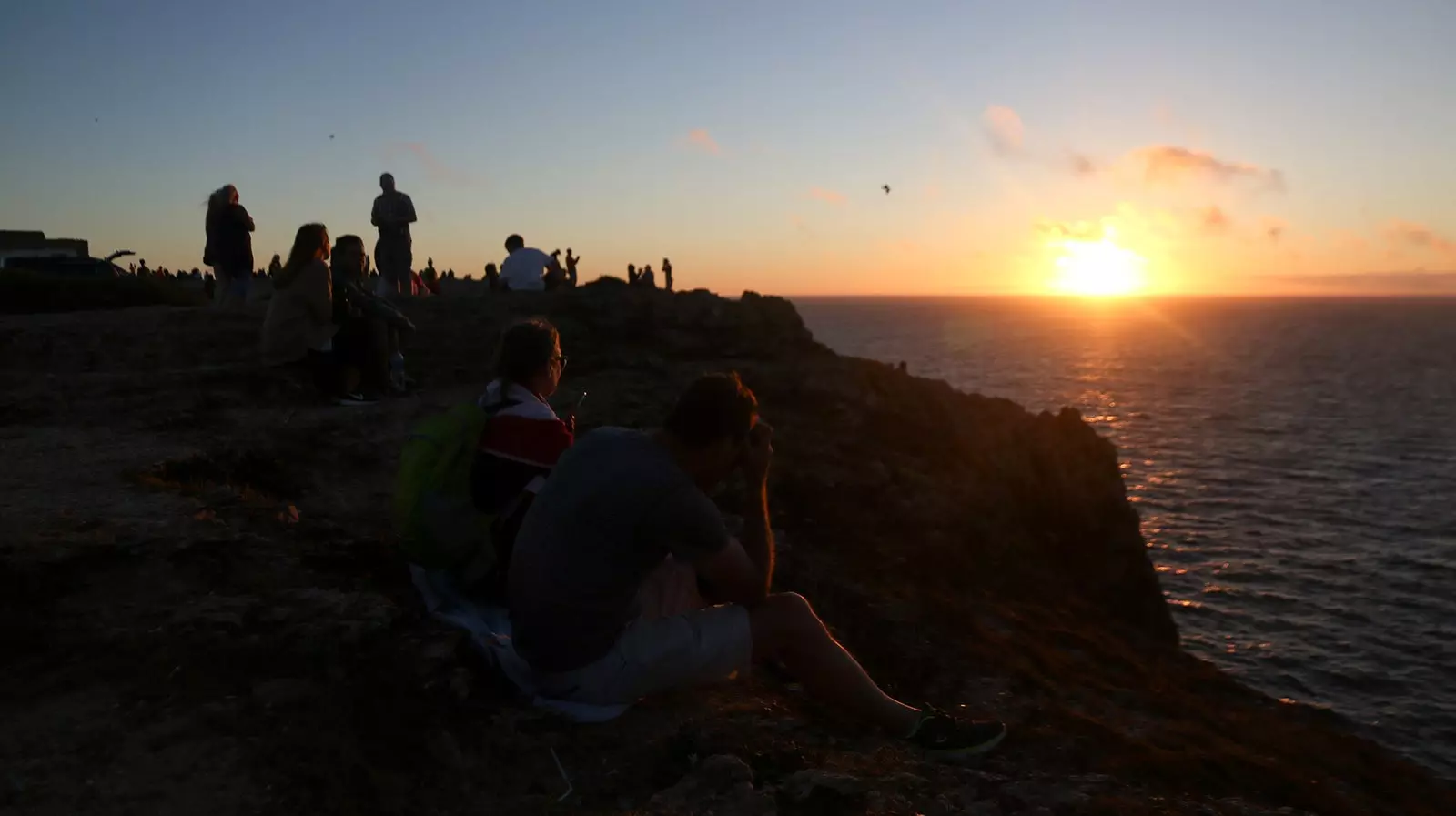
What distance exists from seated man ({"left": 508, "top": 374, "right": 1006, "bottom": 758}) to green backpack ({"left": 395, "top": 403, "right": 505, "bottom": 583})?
35.8 inches

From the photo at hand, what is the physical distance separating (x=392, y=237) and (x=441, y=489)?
13.2 meters

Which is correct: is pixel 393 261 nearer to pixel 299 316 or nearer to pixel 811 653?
pixel 299 316

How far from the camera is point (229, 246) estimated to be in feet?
50.9

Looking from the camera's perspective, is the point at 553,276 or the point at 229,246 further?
the point at 553,276

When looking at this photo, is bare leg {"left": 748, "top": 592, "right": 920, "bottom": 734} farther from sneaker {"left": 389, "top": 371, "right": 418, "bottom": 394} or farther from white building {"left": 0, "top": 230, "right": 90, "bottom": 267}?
white building {"left": 0, "top": 230, "right": 90, "bottom": 267}

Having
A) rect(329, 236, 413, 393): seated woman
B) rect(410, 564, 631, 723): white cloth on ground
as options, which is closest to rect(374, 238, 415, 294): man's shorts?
rect(329, 236, 413, 393): seated woman

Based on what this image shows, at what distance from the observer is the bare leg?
14.3ft

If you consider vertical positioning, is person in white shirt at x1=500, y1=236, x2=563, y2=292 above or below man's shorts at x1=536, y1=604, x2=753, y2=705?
above

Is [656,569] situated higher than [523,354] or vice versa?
[523,354]

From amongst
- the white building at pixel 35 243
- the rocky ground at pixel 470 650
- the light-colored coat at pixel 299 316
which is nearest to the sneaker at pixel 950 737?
the rocky ground at pixel 470 650

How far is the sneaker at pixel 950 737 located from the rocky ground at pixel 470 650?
4.9 inches

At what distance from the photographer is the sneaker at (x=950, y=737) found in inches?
187

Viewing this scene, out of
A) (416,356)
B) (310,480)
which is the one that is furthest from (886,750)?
(416,356)

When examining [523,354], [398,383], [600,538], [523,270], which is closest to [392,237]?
[523,270]
